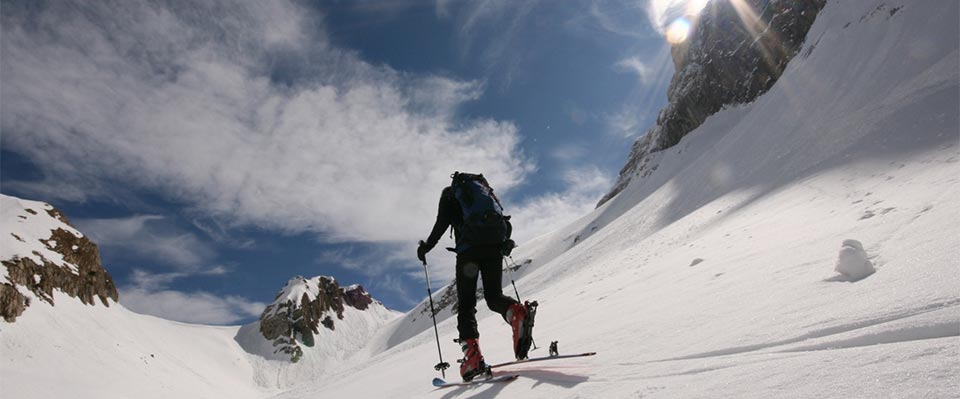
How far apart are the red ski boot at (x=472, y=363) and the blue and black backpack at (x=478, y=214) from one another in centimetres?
101

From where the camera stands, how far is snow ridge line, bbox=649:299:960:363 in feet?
6.31

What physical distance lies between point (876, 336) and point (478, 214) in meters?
3.30

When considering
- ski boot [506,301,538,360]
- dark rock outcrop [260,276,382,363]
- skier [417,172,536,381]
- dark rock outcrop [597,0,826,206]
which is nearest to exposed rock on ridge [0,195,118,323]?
dark rock outcrop [260,276,382,363]

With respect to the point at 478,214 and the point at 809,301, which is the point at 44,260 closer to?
the point at 478,214

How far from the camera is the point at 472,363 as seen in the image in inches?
169

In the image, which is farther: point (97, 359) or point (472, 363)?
point (97, 359)

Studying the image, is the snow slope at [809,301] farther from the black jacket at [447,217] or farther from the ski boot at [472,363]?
the black jacket at [447,217]

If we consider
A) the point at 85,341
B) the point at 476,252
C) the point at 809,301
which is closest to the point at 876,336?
the point at 809,301

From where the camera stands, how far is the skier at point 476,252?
4391 millimetres

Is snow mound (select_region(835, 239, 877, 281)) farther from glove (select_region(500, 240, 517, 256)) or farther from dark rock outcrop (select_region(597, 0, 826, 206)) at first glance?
dark rock outcrop (select_region(597, 0, 826, 206))

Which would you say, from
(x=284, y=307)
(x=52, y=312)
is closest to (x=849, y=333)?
(x=52, y=312)

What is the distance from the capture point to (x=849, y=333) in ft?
7.29

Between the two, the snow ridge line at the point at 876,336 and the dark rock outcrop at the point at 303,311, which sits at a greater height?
the dark rock outcrop at the point at 303,311

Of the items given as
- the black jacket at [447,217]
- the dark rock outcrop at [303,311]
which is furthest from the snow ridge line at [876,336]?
the dark rock outcrop at [303,311]
